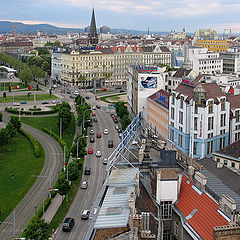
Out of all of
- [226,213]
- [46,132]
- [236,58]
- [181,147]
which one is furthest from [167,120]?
[236,58]

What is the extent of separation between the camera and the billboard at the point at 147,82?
108938 millimetres

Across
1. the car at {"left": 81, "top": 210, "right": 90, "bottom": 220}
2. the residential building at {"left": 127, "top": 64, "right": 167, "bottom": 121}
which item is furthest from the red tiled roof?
the residential building at {"left": 127, "top": 64, "right": 167, "bottom": 121}

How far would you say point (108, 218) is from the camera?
117ft

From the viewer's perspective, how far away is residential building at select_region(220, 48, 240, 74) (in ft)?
582

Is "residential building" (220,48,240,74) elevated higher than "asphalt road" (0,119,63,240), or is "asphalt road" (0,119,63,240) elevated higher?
"residential building" (220,48,240,74)

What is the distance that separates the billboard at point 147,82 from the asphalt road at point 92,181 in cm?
1473

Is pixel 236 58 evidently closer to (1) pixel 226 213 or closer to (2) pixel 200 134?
(2) pixel 200 134

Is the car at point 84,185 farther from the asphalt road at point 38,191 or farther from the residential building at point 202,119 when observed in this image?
the residential building at point 202,119

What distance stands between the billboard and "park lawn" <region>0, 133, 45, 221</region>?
32745 mm

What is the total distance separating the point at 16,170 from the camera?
79062 mm

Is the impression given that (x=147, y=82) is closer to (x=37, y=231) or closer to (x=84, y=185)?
(x=84, y=185)

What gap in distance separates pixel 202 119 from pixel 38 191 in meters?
30.0

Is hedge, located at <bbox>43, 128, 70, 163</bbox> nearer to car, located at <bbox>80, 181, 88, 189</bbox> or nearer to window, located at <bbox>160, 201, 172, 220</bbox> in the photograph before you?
car, located at <bbox>80, 181, 88, 189</bbox>

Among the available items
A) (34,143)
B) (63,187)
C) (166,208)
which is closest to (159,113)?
(34,143)
